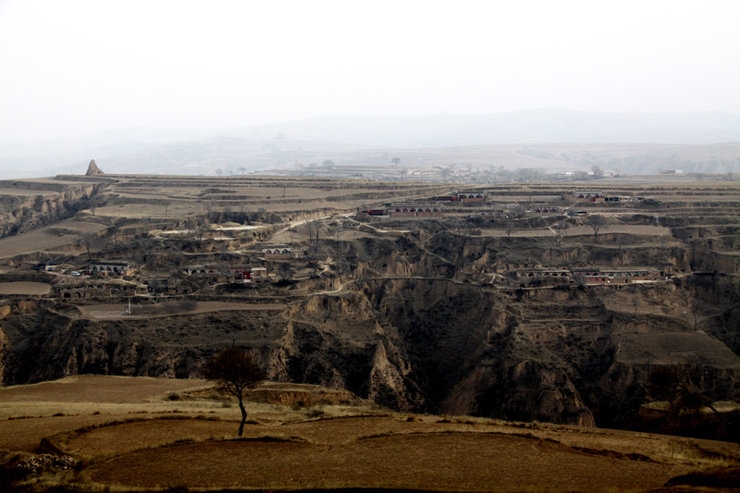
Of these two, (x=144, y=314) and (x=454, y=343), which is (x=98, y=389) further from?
(x=454, y=343)

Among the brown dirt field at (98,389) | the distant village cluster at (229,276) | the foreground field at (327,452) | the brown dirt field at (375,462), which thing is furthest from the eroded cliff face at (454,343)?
the brown dirt field at (375,462)

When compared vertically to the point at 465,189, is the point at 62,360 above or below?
below

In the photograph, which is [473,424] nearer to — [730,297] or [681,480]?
[681,480]

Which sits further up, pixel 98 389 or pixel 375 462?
pixel 375 462

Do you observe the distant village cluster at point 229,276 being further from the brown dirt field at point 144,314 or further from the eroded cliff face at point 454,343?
the eroded cliff face at point 454,343

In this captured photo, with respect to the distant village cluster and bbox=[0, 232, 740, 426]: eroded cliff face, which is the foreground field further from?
the distant village cluster

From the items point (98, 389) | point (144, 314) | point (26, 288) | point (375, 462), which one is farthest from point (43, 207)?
point (375, 462)

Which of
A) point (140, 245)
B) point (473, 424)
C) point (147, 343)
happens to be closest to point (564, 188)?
point (140, 245)

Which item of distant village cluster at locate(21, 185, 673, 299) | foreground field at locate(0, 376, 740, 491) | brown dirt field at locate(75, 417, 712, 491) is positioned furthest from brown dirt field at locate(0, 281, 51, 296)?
brown dirt field at locate(75, 417, 712, 491)
